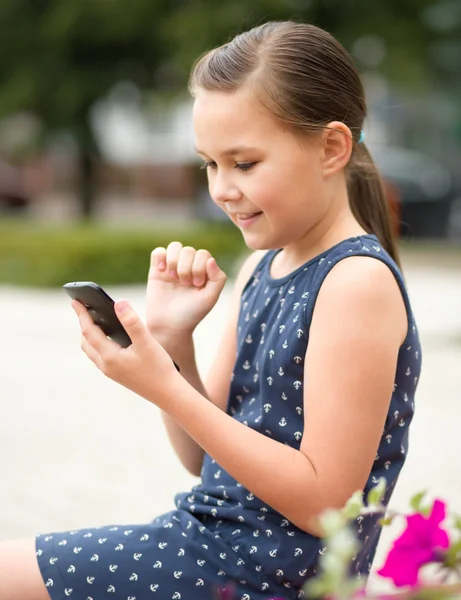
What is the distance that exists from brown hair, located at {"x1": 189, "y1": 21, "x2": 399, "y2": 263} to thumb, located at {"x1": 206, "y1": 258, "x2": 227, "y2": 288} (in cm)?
31

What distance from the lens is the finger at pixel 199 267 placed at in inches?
74.7

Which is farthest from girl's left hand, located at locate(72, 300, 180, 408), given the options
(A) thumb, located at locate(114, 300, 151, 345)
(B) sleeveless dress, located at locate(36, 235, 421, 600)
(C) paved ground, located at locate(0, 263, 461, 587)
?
(C) paved ground, located at locate(0, 263, 461, 587)

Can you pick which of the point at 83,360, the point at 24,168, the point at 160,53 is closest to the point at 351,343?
the point at 83,360

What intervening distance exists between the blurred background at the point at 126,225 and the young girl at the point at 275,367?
54cm

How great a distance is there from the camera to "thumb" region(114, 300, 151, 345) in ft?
5.20

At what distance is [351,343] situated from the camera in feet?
5.26

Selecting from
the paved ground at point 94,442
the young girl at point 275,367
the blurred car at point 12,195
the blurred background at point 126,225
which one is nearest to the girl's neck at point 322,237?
the young girl at point 275,367

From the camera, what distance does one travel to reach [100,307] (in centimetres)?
167

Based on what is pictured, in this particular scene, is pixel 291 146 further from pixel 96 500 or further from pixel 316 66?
pixel 96 500

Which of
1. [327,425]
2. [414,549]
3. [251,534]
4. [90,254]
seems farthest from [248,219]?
[90,254]

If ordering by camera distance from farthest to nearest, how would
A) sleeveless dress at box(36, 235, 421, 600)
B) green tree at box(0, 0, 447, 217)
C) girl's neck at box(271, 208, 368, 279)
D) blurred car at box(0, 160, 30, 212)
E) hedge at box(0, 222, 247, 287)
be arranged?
blurred car at box(0, 160, 30, 212)
green tree at box(0, 0, 447, 217)
hedge at box(0, 222, 247, 287)
girl's neck at box(271, 208, 368, 279)
sleeveless dress at box(36, 235, 421, 600)

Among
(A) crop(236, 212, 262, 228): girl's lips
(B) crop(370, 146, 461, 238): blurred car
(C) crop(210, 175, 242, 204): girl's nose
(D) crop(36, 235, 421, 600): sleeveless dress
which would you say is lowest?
(D) crop(36, 235, 421, 600): sleeveless dress

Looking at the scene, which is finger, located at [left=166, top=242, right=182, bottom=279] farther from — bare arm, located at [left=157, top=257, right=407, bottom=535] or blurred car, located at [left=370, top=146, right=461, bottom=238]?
blurred car, located at [left=370, top=146, right=461, bottom=238]

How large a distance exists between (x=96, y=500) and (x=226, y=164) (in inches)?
95.2
